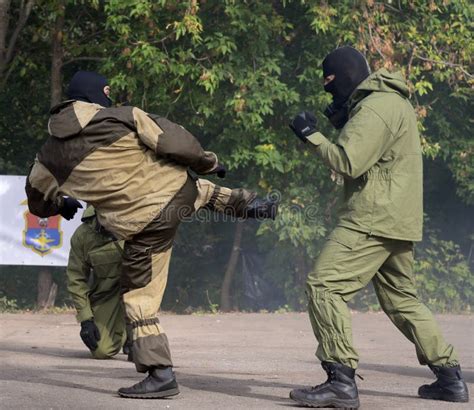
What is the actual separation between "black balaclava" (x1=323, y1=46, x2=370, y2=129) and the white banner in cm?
727

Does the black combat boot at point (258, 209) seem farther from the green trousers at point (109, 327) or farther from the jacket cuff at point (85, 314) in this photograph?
the jacket cuff at point (85, 314)

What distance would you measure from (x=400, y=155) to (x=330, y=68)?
642 millimetres

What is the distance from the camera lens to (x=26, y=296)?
16.6 meters

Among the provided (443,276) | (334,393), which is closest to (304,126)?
(334,393)

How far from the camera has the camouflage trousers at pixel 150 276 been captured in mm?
5938

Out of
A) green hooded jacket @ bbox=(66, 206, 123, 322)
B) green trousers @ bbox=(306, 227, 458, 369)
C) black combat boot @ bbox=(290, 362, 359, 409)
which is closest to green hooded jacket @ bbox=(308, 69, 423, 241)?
green trousers @ bbox=(306, 227, 458, 369)

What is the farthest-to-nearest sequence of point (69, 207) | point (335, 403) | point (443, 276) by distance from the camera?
1. point (443, 276)
2. point (69, 207)
3. point (335, 403)

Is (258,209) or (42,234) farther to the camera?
(42,234)

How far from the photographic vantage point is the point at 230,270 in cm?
1681

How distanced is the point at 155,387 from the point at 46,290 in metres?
9.47

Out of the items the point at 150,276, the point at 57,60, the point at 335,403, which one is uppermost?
the point at 57,60

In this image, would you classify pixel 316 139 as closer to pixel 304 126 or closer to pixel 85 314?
pixel 304 126

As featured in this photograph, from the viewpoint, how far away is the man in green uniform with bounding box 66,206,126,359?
322 inches

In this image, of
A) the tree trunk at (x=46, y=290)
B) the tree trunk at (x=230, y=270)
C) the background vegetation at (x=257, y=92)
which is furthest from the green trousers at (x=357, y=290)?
the tree trunk at (x=230, y=270)
